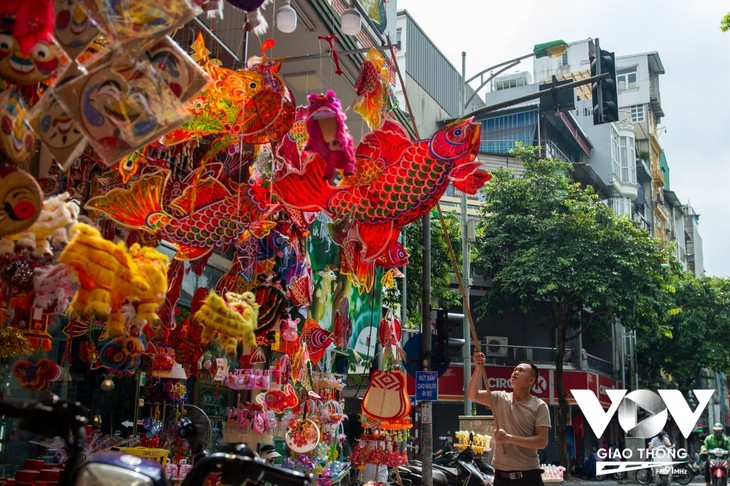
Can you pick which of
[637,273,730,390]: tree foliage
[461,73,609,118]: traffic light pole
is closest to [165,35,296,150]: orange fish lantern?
[461,73,609,118]: traffic light pole

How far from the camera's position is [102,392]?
9000 mm

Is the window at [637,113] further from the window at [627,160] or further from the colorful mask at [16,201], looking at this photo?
the colorful mask at [16,201]

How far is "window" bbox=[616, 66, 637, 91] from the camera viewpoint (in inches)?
2317

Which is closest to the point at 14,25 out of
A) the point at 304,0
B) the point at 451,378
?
the point at 304,0

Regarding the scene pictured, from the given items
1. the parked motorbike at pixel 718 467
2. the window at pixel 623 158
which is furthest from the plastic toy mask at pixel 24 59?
the window at pixel 623 158

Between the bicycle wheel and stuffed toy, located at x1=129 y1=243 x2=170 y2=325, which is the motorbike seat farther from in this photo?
the bicycle wheel

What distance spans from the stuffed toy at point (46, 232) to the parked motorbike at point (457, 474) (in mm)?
9981

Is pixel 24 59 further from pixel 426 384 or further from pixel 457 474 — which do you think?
pixel 457 474

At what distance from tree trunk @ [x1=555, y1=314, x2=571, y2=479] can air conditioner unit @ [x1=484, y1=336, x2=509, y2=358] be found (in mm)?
3409

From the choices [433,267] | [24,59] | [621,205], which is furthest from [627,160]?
[24,59]

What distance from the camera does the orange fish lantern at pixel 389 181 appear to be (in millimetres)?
6223

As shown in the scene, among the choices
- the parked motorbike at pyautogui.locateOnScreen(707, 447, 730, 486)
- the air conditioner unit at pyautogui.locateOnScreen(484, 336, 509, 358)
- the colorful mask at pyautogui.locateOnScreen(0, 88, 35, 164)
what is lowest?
the parked motorbike at pyautogui.locateOnScreen(707, 447, 730, 486)

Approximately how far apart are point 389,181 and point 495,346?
27127 mm

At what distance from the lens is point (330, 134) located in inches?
245
